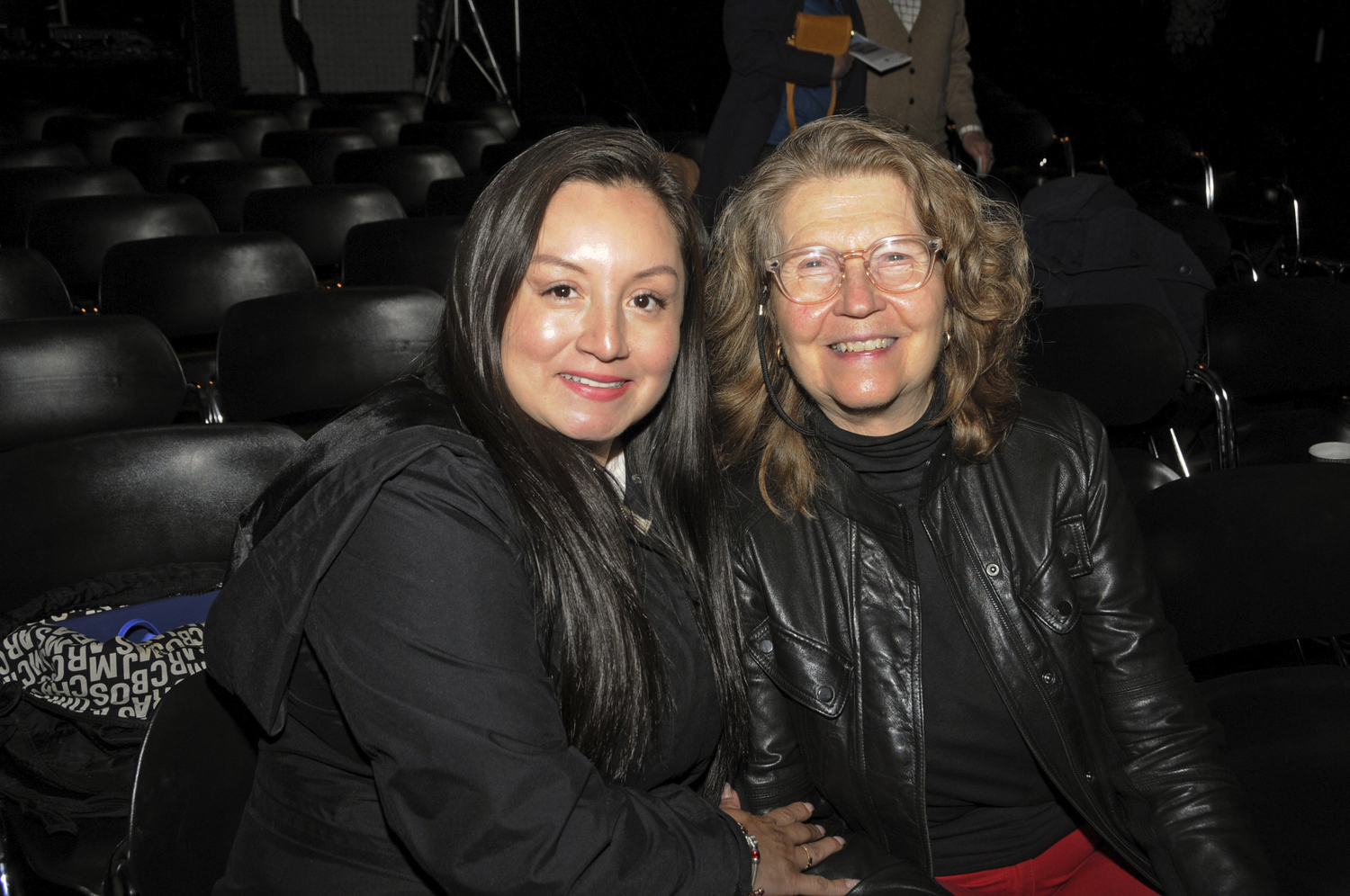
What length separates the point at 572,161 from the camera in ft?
4.26

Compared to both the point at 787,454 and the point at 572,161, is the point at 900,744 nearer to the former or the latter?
the point at 787,454

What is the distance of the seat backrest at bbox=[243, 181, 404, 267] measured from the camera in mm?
4551

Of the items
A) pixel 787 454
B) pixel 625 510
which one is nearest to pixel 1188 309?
pixel 787 454

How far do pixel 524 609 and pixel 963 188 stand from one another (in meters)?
0.97

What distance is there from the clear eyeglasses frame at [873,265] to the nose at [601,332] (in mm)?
365

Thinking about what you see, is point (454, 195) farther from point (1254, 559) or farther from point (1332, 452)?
point (1254, 559)

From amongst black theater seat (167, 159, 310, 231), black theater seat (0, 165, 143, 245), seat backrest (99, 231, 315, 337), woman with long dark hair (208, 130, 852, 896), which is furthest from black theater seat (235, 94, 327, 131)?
woman with long dark hair (208, 130, 852, 896)

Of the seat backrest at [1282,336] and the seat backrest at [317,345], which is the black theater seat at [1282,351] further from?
the seat backrest at [317,345]

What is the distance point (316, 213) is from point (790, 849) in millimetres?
4007

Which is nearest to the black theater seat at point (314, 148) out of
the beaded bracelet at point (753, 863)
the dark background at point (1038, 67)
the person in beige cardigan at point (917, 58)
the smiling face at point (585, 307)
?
the dark background at point (1038, 67)

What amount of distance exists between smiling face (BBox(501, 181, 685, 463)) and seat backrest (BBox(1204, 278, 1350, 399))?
2556mm

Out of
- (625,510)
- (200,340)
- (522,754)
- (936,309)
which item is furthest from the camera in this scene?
(200,340)

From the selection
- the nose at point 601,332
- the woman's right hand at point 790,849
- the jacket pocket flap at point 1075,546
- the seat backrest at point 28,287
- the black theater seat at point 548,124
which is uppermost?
the black theater seat at point 548,124

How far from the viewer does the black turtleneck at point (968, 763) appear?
4.86 ft
